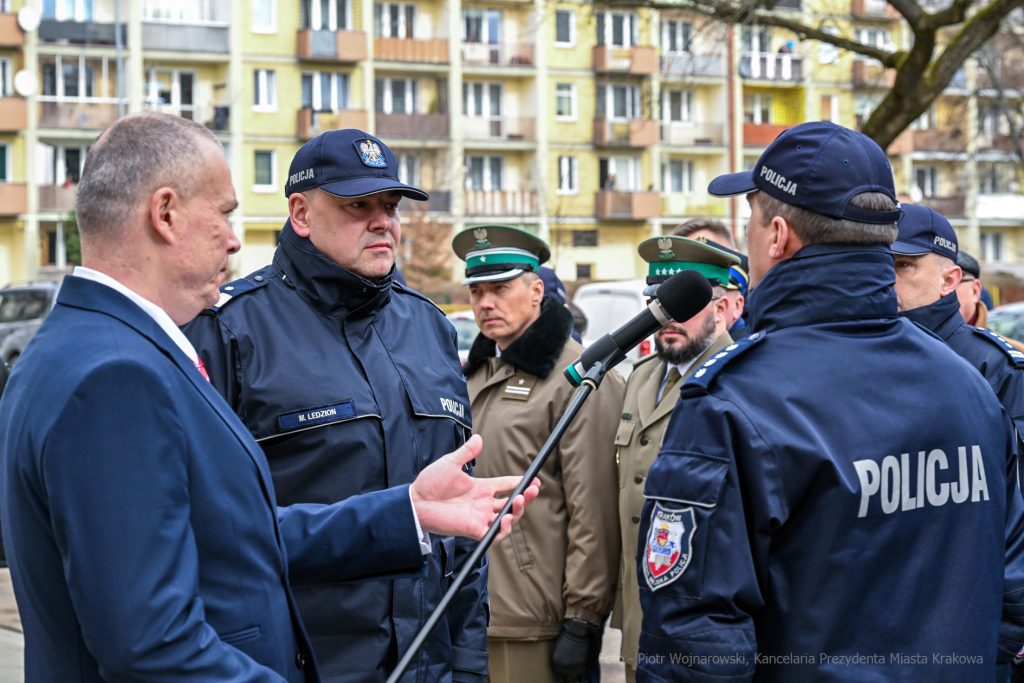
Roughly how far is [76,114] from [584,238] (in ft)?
61.7

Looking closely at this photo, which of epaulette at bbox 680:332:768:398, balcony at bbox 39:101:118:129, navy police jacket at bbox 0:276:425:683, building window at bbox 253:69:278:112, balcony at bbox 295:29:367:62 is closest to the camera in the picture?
navy police jacket at bbox 0:276:425:683

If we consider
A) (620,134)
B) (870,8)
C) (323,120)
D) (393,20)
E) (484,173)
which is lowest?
(484,173)

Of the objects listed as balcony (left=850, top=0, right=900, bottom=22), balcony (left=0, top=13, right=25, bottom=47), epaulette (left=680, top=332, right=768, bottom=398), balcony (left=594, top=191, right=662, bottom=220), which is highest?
balcony (left=850, top=0, right=900, bottom=22)

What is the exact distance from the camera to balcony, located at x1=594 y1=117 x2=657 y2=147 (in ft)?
135

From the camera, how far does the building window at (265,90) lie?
125 ft

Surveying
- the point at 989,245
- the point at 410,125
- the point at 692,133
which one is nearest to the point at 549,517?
the point at 410,125

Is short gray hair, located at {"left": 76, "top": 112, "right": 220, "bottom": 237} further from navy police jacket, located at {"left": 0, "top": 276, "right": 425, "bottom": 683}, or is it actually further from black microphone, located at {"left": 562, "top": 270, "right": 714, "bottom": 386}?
black microphone, located at {"left": 562, "top": 270, "right": 714, "bottom": 386}

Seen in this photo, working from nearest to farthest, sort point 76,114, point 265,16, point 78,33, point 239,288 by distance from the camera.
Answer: point 239,288
point 78,33
point 76,114
point 265,16

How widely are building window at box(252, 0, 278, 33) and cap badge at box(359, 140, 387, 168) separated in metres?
37.1

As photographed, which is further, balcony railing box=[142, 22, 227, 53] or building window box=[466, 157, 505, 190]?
building window box=[466, 157, 505, 190]

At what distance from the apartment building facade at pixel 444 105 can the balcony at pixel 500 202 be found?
7 centimetres

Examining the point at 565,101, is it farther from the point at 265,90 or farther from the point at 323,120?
the point at 265,90

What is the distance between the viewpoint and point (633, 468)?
439 cm

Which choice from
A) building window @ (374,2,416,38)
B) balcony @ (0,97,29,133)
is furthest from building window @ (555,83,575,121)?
balcony @ (0,97,29,133)
